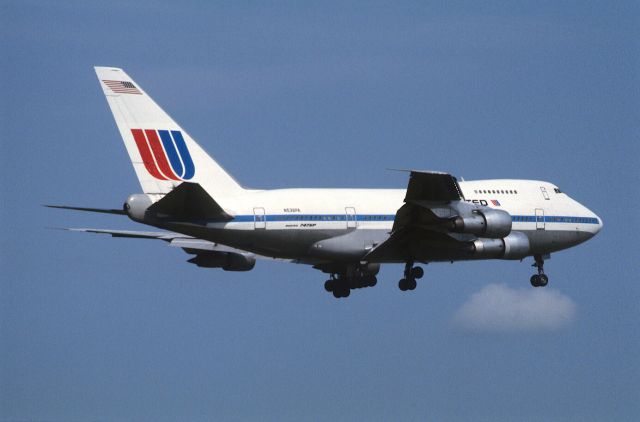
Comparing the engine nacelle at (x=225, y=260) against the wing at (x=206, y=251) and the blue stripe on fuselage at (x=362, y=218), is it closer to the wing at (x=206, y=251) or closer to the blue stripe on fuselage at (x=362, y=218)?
the wing at (x=206, y=251)

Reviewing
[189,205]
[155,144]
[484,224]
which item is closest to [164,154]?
[155,144]

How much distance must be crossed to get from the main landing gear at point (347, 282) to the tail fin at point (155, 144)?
8.44 m

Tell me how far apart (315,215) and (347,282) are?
625 centimetres

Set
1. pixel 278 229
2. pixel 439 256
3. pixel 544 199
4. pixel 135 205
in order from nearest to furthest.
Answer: pixel 135 205
pixel 278 229
pixel 439 256
pixel 544 199

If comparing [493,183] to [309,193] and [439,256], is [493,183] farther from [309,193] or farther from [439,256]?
[309,193]

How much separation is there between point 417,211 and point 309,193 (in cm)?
462

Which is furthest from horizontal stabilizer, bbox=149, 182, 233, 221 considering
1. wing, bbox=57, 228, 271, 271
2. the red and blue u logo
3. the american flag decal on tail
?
wing, bbox=57, 228, 271, 271

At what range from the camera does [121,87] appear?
55.5 metres

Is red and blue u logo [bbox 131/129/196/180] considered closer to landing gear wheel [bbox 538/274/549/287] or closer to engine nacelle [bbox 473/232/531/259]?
engine nacelle [bbox 473/232/531/259]

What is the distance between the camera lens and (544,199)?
6406 cm

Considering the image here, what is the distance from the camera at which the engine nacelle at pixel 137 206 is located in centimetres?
5228

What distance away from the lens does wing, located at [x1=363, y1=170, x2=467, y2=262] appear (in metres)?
55.1

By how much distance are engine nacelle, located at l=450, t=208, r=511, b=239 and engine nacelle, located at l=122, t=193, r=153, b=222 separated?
1273 centimetres

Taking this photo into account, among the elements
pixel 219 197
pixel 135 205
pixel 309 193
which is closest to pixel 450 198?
pixel 309 193
